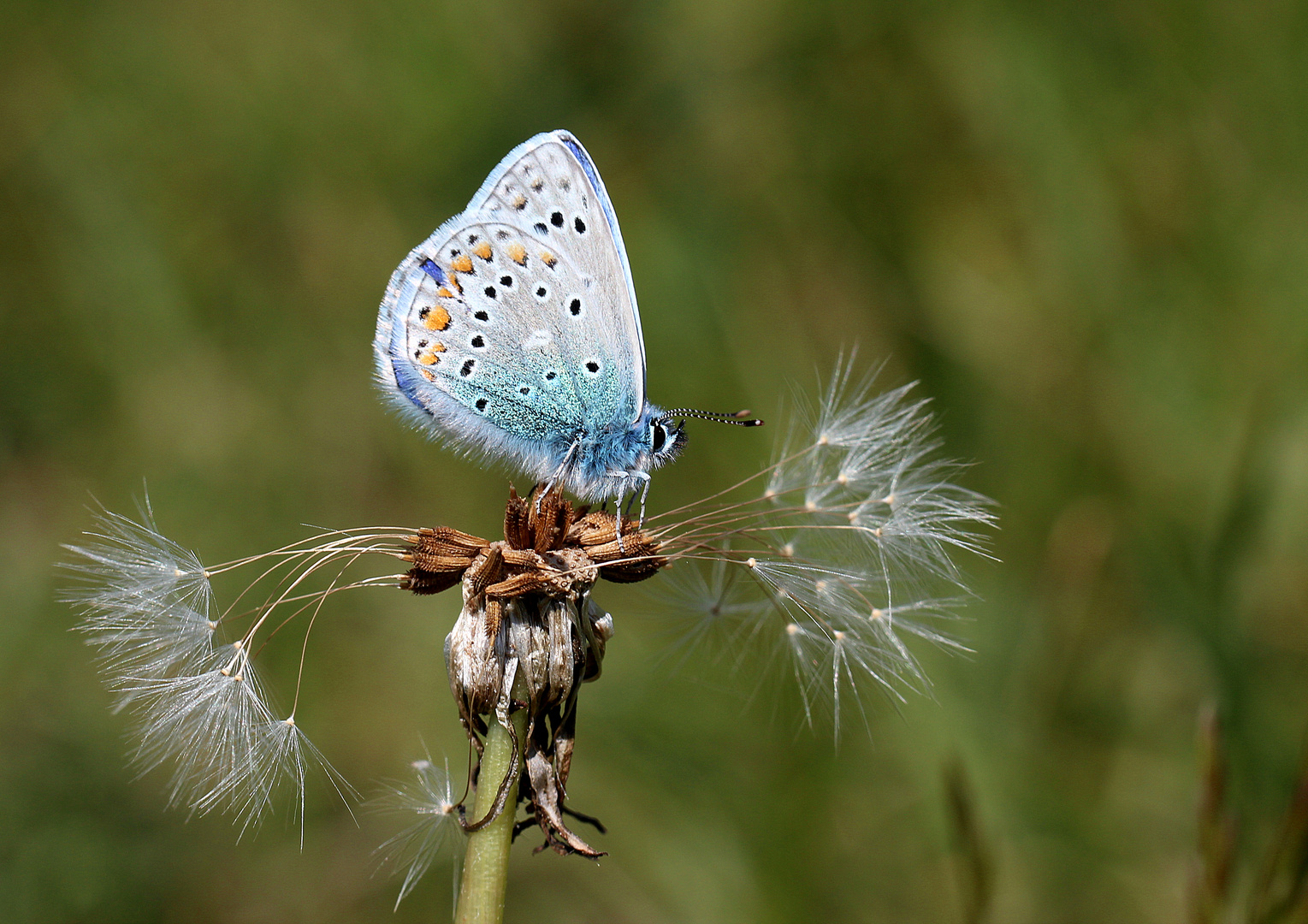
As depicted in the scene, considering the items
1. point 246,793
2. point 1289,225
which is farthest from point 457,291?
point 1289,225

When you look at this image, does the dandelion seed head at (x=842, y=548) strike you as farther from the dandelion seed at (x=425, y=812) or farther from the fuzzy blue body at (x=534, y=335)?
the dandelion seed at (x=425, y=812)

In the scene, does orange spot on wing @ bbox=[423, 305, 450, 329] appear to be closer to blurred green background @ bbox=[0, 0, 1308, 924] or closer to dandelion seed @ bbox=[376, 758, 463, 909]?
blurred green background @ bbox=[0, 0, 1308, 924]

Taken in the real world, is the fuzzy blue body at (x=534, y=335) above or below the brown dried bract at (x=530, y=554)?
above

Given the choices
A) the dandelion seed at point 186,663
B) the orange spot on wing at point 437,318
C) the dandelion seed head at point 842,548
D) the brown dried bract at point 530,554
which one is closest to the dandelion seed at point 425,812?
the dandelion seed at point 186,663

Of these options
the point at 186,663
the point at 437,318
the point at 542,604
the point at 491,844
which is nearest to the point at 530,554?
the point at 542,604

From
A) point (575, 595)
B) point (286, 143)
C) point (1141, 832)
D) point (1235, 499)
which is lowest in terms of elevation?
point (1141, 832)

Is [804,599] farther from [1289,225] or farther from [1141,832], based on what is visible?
[1289,225]

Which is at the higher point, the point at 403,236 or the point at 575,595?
the point at 403,236
